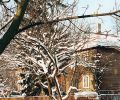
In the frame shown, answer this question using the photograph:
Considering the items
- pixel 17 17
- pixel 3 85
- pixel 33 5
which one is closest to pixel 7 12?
pixel 33 5

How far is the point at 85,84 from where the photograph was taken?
178ft

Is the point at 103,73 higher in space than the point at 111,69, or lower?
lower

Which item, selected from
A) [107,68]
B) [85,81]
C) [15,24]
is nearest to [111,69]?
[85,81]

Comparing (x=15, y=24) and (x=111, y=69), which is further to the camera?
(x=111, y=69)

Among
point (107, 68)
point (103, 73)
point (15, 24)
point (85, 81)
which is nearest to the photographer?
point (15, 24)

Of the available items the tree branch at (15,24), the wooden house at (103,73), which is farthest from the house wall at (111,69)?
the tree branch at (15,24)

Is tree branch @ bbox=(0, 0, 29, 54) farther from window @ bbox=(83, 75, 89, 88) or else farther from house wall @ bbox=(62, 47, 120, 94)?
window @ bbox=(83, 75, 89, 88)

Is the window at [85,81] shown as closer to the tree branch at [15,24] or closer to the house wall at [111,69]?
the house wall at [111,69]

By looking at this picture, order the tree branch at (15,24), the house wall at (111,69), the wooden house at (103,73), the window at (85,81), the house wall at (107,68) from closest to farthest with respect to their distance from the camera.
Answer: the tree branch at (15,24), the wooden house at (103,73), the house wall at (107,68), the house wall at (111,69), the window at (85,81)

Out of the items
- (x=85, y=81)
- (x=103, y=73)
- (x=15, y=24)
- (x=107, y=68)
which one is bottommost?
(x=15, y=24)

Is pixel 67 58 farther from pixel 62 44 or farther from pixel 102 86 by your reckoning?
pixel 102 86

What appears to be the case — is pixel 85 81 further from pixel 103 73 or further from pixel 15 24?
pixel 15 24

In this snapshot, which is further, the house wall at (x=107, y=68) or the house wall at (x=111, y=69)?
the house wall at (x=111, y=69)

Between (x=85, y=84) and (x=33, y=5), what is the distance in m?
45.4
